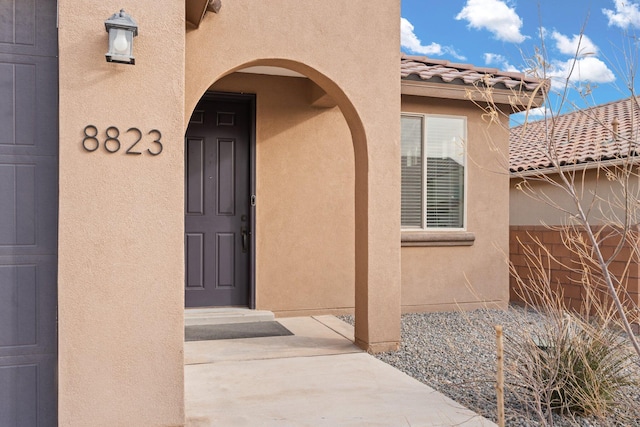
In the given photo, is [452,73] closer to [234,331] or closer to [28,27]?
[234,331]

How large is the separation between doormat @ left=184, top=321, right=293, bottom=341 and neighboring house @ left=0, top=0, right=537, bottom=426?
1.94 ft

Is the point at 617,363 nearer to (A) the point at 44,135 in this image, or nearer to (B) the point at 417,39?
(A) the point at 44,135

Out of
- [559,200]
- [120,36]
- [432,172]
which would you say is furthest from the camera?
[559,200]

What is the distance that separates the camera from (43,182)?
11.9 ft

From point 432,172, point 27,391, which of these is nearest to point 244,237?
point 432,172

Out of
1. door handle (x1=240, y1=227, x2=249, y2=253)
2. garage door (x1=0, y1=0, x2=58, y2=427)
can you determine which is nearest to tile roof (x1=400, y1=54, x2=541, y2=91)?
door handle (x1=240, y1=227, x2=249, y2=253)

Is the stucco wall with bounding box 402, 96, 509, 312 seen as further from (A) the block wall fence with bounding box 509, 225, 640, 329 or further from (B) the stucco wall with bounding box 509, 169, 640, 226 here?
(B) the stucco wall with bounding box 509, 169, 640, 226

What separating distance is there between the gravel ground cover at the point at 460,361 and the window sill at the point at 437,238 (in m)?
1.05

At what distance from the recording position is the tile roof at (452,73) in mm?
7770

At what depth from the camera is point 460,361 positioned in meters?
5.44

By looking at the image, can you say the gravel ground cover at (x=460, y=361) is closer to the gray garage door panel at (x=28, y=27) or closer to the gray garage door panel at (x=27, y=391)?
the gray garage door panel at (x=27, y=391)

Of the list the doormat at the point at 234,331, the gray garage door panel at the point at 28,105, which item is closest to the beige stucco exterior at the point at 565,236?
the doormat at the point at 234,331

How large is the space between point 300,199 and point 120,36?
14.1 ft

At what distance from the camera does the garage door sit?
3.54 metres
